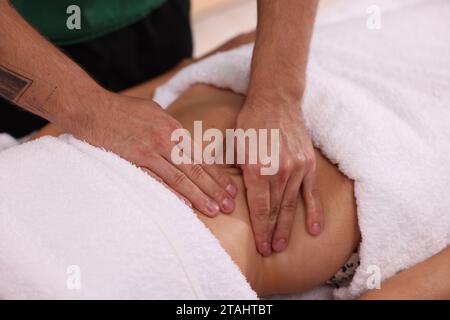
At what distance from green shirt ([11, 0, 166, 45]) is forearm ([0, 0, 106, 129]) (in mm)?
283

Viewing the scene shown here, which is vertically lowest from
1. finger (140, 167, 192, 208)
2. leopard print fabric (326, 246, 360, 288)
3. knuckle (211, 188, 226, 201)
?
leopard print fabric (326, 246, 360, 288)

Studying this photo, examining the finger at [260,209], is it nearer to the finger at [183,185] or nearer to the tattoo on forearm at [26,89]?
the finger at [183,185]

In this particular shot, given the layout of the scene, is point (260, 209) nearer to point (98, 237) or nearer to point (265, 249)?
point (265, 249)

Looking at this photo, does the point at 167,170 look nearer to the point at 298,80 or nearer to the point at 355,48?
the point at 298,80

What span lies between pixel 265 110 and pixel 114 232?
374mm

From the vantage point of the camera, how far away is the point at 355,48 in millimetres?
1148

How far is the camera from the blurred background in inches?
86.6

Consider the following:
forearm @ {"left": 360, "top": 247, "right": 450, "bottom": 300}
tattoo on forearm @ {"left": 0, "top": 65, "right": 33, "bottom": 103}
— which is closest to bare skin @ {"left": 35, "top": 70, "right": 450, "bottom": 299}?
forearm @ {"left": 360, "top": 247, "right": 450, "bottom": 300}

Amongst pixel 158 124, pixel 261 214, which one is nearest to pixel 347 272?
pixel 261 214

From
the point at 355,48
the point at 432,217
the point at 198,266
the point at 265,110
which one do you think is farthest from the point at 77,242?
the point at 355,48

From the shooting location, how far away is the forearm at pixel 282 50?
100 cm

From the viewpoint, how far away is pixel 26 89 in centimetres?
95

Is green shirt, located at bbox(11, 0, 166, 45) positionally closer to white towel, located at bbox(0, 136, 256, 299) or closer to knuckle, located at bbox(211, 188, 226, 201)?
white towel, located at bbox(0, 136, 256, 299)

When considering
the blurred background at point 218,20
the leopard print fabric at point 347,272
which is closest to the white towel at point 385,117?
the leopard print fabric at point 347,272
